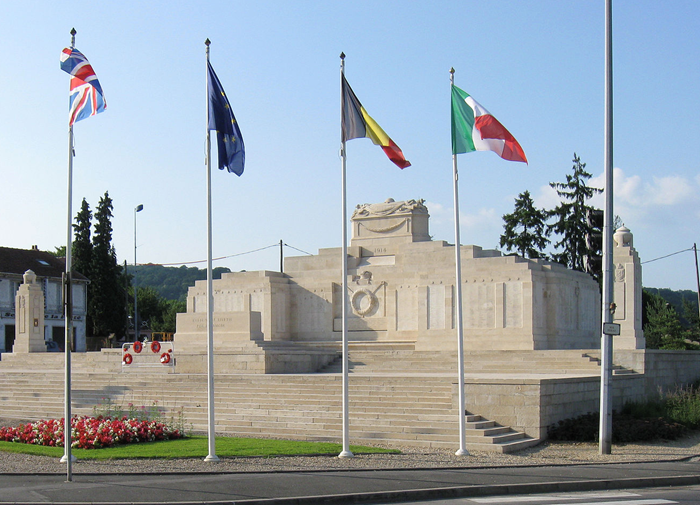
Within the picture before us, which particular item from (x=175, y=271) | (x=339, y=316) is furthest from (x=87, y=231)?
(x=175, y=271)

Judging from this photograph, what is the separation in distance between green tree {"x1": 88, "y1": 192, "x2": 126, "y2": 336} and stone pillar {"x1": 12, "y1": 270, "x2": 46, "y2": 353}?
1777 cm

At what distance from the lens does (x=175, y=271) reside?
159 m

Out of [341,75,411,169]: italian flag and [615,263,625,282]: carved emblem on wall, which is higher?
[341,75,411,169]: italian flag

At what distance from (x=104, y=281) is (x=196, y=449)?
41.9 m

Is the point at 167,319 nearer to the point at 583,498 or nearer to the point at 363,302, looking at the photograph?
the point at 363,302

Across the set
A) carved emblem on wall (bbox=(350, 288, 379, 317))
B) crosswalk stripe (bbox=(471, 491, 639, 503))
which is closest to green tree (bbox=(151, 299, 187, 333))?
carved emblem on wall (bbox=(350, 288, 379, 317))

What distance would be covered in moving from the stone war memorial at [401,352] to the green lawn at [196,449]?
65.6 inches

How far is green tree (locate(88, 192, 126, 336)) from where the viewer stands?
55.5 m

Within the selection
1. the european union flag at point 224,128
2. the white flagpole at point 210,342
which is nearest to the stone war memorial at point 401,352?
the white flagpole at point 210,342

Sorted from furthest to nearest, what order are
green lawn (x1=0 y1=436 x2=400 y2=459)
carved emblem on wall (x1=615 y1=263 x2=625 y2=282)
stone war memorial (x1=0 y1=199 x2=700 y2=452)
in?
carved emblem on wall (x1=615 y1=263 x2=625 y2=282) → stone war memorial (x1=0 y1=199 x2=700 y2=452) → green lawn (x1=0 y1=436 x2=400 y2=459)

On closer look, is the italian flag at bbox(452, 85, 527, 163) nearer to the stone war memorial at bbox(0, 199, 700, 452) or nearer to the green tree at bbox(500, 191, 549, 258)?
the stone war memorial at bbox(0, 199, 700, 452)

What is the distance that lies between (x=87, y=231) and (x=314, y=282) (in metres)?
25.9

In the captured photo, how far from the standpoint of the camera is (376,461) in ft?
50.0

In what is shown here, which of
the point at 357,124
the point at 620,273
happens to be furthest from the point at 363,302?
the point at 357,124
